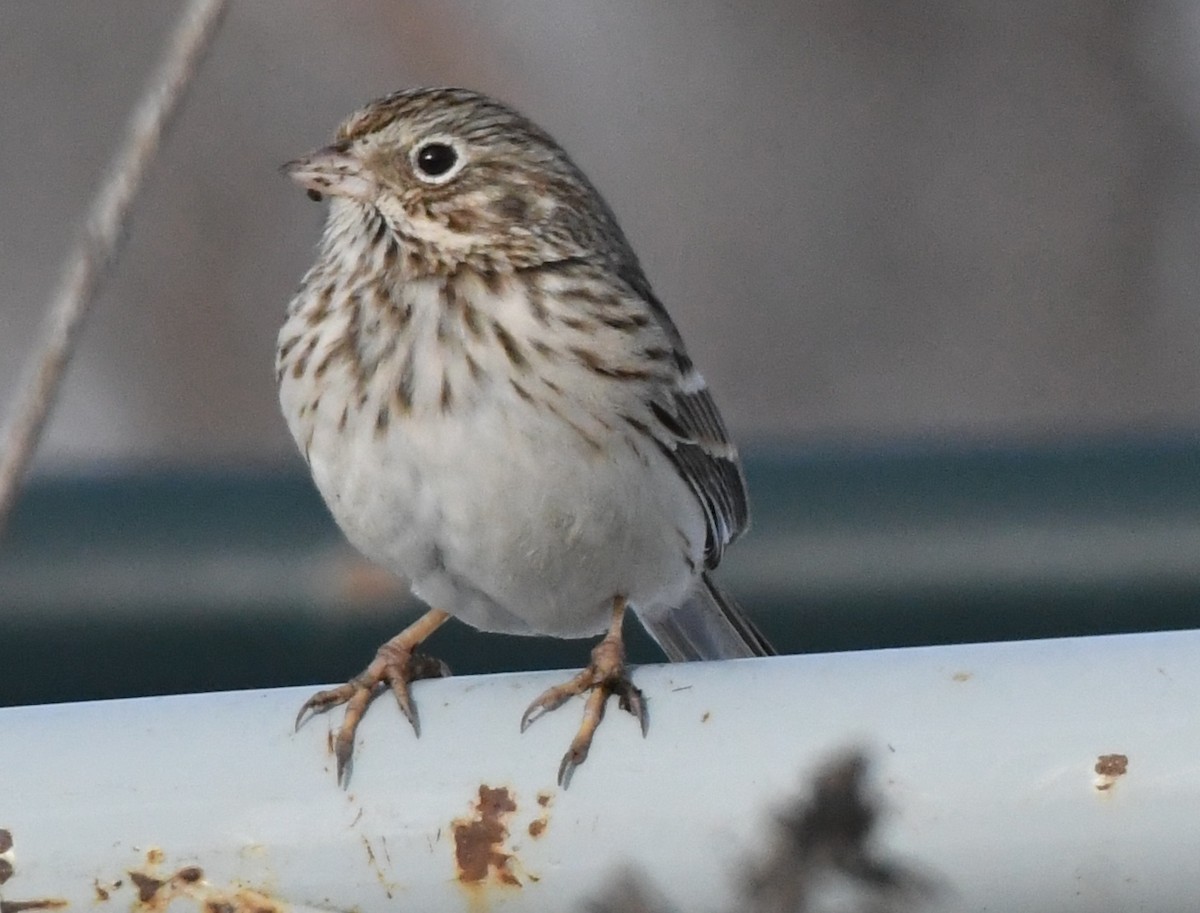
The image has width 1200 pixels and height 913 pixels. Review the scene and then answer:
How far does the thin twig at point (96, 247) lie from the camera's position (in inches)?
80.3

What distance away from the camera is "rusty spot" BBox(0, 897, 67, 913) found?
2689mm

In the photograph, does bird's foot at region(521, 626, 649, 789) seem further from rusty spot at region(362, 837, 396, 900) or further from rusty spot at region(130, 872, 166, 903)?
rusty spot at region(130, 872, 166, 903)

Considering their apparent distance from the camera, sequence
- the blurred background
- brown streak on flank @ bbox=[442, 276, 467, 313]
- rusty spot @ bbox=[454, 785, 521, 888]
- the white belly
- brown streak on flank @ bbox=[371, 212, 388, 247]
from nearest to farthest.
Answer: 1. rusty spot @ bbox=[454, 785, 521, 888]
2. the white belly
3. brown streak on flank @ bbox=[442, 276, 467, 313]
4. brown streak on flank @ bbox=[371, 212, 388, 247]
5. the blurred background

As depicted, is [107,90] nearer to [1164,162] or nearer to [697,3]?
[697,3]

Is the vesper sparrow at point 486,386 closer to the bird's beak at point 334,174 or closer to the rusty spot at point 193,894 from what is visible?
the bird's beak at point 334,174

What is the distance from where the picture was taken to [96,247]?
81.4 inches

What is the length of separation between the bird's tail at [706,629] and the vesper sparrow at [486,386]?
0.21 m

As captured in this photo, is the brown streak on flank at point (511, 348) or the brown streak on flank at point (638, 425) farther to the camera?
the brown streak on flank at point (638, 425)

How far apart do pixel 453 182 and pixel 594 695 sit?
1.14 metres

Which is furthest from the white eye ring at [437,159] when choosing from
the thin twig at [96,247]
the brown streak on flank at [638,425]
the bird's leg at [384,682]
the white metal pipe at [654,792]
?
the thin twig at [96,247]

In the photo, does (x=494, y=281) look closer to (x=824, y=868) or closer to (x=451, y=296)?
(x=451, y=296)

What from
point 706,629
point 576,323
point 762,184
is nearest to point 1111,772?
point 576,323

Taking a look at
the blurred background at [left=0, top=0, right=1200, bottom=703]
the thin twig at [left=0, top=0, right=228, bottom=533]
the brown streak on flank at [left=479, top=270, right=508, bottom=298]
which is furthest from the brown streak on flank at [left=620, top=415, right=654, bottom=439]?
the blurred background at [left=0, top=0, right=1200, bottom=703]

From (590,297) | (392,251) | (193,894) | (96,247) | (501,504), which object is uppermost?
(96,247)
